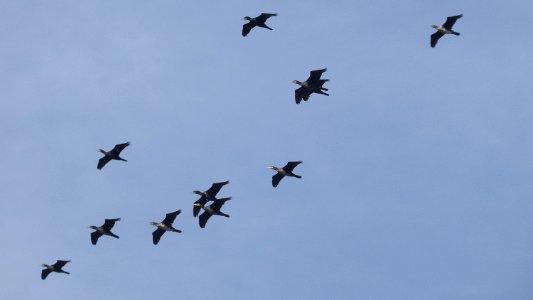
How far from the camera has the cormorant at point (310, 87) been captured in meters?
148

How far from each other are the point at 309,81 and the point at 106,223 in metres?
23.2

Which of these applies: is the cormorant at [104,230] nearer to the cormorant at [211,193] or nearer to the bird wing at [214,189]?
the cormorant at [211,193]

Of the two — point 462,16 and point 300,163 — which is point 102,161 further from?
point 462,16

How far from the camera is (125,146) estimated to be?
15050 cm

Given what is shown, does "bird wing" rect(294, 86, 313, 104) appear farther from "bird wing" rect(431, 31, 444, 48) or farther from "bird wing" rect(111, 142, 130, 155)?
"bird wing" rect(111, 142, 130, 155)

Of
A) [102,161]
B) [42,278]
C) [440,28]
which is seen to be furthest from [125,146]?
[440,28]

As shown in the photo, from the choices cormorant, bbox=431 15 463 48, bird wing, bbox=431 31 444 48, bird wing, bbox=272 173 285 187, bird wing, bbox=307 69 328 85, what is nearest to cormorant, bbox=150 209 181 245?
bird wing, bbox=272 173 285 187

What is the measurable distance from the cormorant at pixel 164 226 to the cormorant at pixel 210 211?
2.82m

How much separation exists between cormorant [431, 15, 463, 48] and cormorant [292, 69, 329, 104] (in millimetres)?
11155

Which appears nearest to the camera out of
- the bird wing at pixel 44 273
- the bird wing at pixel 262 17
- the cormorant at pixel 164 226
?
the bird wing at pixel 262 17

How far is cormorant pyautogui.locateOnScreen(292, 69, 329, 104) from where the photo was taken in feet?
485

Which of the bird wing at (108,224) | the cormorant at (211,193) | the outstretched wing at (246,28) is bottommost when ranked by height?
the bird wing at (108,224)

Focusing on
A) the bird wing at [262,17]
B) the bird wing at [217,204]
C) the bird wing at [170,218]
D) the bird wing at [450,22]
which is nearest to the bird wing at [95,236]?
the bird wing at [170,218]

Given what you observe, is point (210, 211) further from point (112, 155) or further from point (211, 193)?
point (112, 155)
